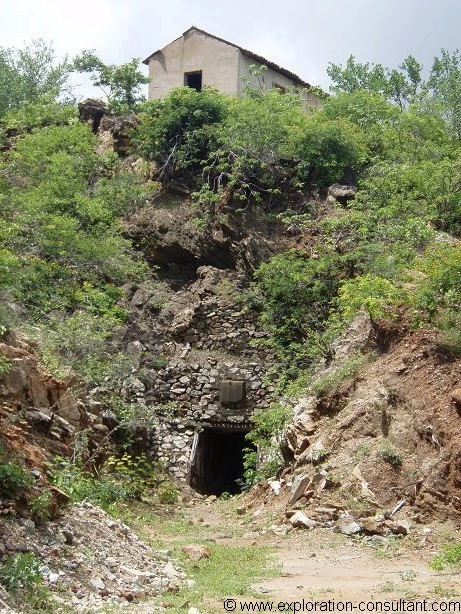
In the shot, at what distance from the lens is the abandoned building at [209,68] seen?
27141 millimetres

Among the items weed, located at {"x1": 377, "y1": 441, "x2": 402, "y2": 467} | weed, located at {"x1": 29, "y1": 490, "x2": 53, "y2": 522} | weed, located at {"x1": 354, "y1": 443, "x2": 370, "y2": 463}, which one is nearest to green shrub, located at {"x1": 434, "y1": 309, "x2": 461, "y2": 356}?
weed, located at {"x1": 377, "y1": 441, "x2": 402, "y2": 467}

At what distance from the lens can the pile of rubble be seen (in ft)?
23.5

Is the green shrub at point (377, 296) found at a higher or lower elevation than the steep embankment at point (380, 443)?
higher

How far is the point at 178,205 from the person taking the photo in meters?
21.7

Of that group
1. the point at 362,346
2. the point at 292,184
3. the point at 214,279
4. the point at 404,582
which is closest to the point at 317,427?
the point at 362,346

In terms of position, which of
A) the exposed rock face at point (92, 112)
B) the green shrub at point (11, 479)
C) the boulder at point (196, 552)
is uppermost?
the exposed rock face at point (92, 112)

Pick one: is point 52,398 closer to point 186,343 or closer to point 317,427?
point 317,427

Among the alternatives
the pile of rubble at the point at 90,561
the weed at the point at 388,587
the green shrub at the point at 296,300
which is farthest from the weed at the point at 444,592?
the green shrub at the point at 296,300

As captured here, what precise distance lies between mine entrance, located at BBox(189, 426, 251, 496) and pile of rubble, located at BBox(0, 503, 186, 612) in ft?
23.4

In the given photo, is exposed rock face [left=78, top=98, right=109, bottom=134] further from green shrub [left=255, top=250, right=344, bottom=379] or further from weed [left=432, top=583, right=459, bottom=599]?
weed [left=432, top=583, right=459, bottom=599]

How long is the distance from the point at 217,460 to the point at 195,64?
14.5 m

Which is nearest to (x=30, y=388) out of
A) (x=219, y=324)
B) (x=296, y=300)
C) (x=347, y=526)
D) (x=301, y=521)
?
(x=301, y=521)

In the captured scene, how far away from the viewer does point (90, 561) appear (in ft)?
26.1

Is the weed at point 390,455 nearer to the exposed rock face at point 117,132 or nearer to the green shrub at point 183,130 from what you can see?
the green shrub at point 183,130
